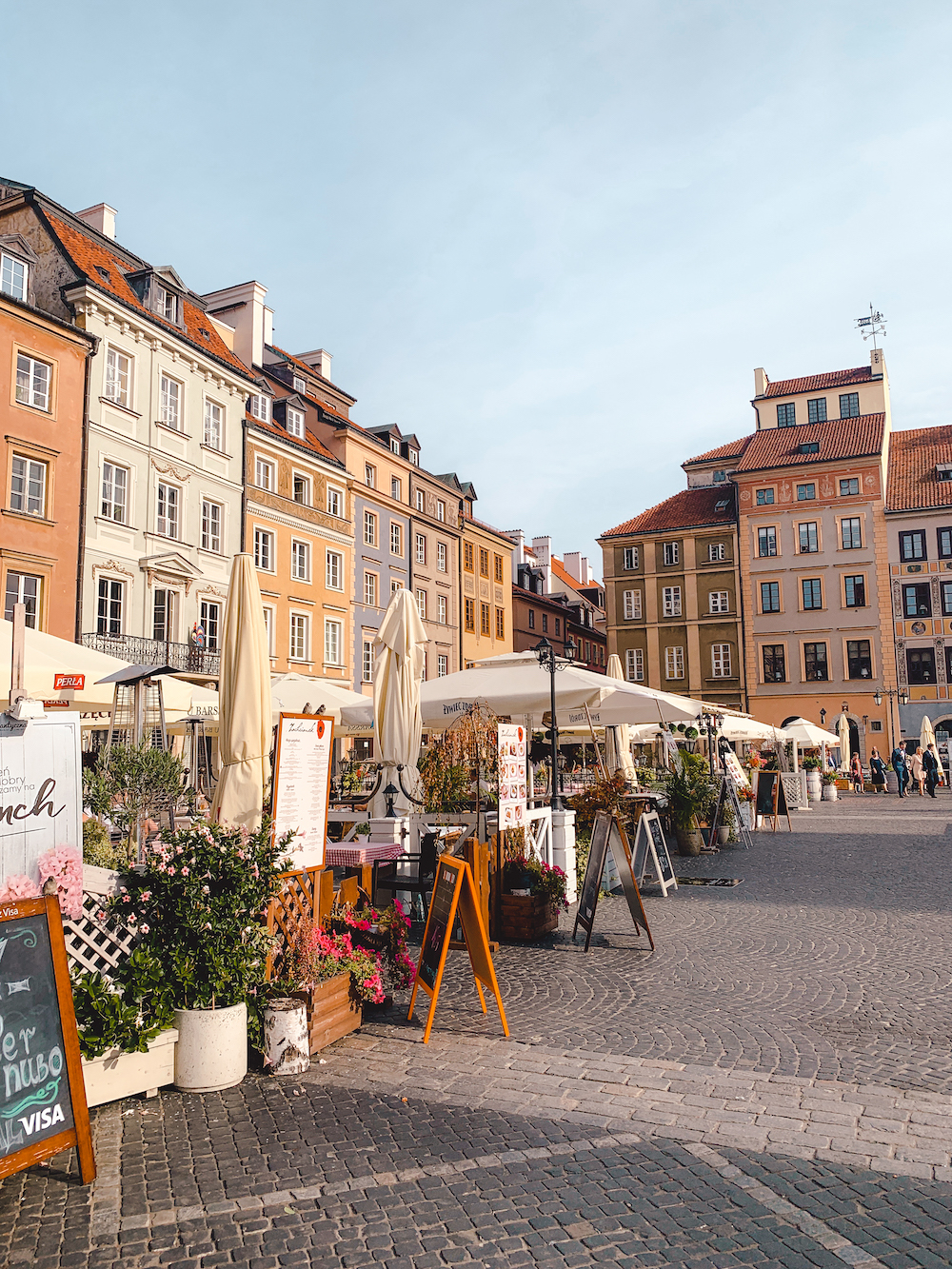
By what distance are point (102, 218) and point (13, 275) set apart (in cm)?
713

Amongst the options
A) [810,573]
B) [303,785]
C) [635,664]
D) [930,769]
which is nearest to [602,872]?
[303,785]

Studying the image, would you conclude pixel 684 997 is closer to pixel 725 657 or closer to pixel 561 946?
pixel 561 946

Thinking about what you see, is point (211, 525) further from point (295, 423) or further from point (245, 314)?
point (245, 314)

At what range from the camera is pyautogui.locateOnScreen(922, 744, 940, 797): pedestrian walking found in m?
32.7

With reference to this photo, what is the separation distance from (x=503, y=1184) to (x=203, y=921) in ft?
7.30

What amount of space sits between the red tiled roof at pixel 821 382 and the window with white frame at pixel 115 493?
136 ft

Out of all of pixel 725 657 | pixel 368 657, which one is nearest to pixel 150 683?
pixel 368 657

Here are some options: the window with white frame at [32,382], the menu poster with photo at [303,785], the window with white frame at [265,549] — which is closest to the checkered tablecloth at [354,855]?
the menu poster with photo at [303,785]

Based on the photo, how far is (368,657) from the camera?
40156mm

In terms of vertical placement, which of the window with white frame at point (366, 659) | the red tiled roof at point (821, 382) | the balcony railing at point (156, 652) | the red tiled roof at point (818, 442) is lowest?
the balcony railing at point (156, 652)

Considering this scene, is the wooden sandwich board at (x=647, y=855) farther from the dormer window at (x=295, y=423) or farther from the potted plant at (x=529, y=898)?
the dormer window at (x=295, y=423)

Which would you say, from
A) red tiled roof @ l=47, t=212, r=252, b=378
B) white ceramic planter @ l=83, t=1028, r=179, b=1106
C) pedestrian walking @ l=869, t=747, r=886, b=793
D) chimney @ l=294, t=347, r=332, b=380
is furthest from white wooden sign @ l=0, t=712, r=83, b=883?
chimney @ l=294, t=347, r=332, b=380

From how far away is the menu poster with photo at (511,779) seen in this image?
30.1ft

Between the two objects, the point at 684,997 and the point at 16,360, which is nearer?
the point at 684,997
